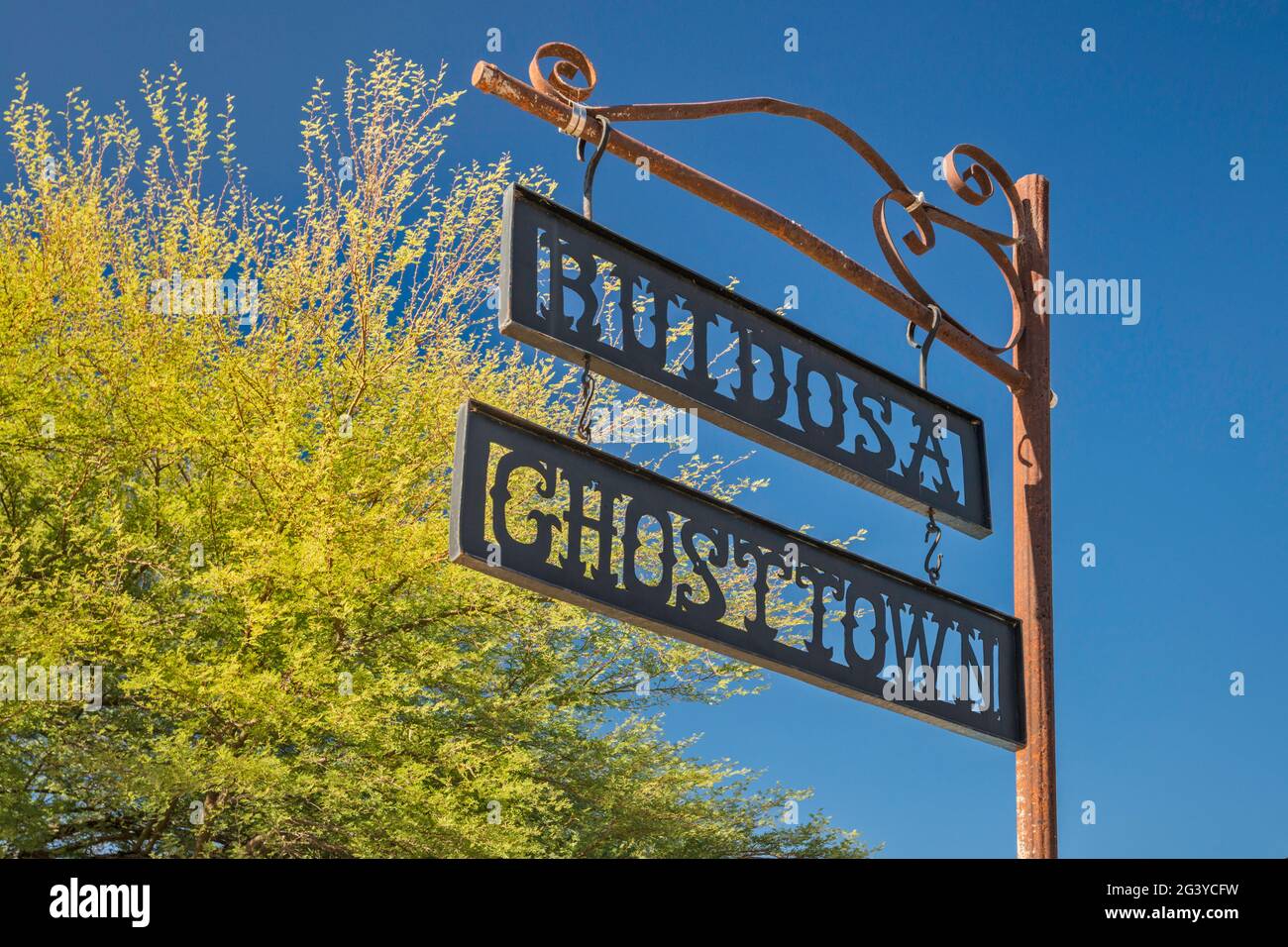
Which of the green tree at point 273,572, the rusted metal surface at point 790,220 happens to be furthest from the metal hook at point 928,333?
the green tree at point 273,572

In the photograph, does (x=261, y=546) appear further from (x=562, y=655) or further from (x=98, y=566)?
(x=562, y=655)

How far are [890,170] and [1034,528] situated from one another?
1170 millimetres

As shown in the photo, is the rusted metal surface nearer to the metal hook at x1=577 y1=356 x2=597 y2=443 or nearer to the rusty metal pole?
the rusty metal pole

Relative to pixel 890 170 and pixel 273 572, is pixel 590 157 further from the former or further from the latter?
pixel 273 572

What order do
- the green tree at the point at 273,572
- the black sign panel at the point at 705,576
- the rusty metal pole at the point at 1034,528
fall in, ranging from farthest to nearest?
the green tree at the point at 273,572
the rusty metal pole at the point at 1034,528
the black sign panel at the point at 705,576

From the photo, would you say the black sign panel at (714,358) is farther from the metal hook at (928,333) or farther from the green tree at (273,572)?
the green tree at (273,572)

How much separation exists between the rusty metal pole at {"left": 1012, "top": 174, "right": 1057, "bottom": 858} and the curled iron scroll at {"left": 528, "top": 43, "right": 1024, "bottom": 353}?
0.07m

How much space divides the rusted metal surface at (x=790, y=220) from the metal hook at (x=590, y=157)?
0.5 inches

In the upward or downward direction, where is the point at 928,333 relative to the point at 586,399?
upward

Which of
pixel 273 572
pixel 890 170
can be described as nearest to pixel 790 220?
pixel 890 170

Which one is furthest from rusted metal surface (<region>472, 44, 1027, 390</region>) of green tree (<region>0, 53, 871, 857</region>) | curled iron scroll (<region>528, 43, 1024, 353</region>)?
green tree (<region>0, 53, 871, 857</region>)

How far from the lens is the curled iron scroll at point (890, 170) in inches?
119

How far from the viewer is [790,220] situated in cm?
346
